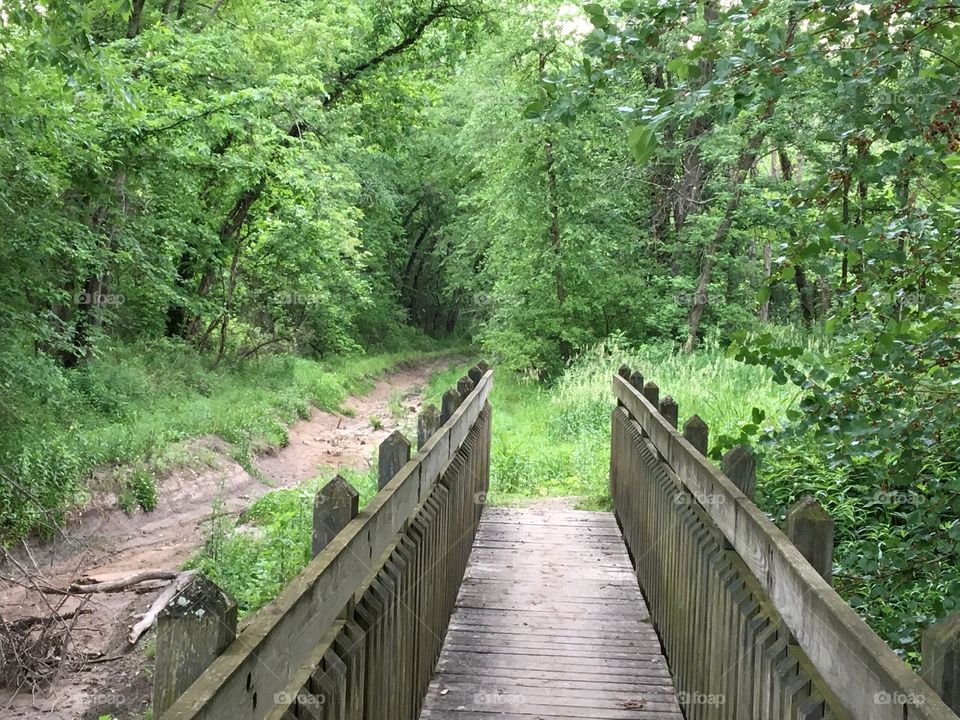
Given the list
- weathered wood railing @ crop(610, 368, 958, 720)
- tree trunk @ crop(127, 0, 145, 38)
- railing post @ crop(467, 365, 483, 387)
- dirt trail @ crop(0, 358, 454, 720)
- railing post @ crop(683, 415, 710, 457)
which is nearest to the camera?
weathered wood railing @ crop(610, 368, 958, 720)

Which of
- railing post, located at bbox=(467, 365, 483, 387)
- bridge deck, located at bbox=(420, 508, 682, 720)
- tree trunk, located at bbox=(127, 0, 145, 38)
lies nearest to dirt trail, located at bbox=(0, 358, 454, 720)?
bridge deck, located at bbox=(420, 508, 682, 720)

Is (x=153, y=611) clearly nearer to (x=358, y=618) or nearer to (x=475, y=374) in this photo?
(x=475, y=374)

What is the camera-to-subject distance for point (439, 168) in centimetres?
3444

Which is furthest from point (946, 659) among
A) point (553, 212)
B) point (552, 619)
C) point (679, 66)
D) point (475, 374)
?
point (553, 212)

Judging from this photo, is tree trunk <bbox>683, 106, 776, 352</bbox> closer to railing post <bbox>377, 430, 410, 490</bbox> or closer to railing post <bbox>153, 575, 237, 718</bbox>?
railing post <bbox>377, 430, 410, 490</bbox>

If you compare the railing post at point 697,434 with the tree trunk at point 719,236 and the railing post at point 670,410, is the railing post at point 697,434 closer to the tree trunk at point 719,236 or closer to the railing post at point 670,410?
the railing post at point 670,410

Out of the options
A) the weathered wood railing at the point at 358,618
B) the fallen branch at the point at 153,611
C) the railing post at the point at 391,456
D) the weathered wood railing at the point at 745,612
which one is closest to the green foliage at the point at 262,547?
the fallen branch at the point at 153,611

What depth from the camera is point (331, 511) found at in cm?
245

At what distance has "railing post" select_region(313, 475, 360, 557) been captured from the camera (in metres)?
2.43

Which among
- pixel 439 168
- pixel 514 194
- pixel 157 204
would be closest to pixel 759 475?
pixel 157 204

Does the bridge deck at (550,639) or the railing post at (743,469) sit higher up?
the railing post at (743,469)

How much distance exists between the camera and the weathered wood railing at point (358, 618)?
1.45 meters

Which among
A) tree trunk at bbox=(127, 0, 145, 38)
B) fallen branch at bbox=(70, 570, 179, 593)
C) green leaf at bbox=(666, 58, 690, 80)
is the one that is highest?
tree trunk at bbox=(127, 0, 145, 38)

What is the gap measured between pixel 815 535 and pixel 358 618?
1.40m
